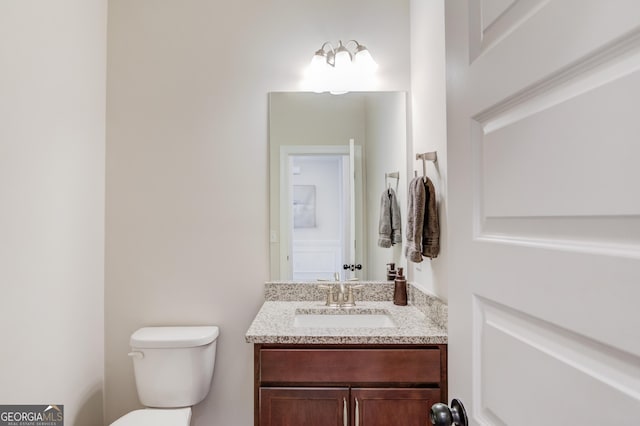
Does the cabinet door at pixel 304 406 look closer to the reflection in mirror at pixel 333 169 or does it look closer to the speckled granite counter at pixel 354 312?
the speckled granite counter at pixel 354 312

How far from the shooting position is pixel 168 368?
1.66 metres

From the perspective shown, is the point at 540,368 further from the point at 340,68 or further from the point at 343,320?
the point at 340,68

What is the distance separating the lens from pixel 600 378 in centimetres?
41

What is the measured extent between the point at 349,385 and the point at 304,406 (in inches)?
7.3

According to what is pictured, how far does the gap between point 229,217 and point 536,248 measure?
1595 mm

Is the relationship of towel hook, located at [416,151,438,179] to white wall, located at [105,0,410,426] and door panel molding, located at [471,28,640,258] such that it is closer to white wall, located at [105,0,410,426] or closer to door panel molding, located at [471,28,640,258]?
white wall, located at [105,0,410,426]

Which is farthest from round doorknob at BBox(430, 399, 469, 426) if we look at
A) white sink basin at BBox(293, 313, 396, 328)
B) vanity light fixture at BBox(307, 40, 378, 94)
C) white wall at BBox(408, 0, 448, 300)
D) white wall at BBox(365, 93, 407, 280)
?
vanity light fixture at BBox(307, 40, 378, 94)

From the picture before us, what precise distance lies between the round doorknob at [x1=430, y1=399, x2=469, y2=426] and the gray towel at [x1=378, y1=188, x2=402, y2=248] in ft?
3.91

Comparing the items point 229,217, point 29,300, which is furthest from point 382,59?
point 29,300

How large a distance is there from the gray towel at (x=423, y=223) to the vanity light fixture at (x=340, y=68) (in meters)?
0.72

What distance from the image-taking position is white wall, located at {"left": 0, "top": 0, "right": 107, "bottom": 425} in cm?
131

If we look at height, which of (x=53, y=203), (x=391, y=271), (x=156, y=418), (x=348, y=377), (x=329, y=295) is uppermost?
(x=53, y=203)

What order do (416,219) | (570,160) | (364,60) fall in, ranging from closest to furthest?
(570,160) → (416,219) → (364,60)

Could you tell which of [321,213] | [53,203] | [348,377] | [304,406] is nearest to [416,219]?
[321,213]
